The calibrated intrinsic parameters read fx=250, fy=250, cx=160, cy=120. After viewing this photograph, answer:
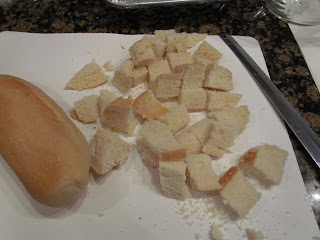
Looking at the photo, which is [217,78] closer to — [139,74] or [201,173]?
[139,74]

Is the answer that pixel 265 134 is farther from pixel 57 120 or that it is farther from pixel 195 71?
pixel 57 120

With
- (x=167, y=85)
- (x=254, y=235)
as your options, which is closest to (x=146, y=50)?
(x=167, y=85)

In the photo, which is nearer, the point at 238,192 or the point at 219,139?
the point at 238,192

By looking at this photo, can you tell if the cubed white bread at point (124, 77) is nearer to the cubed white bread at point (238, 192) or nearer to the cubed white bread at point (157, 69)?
the cubed white bread at point (157, 69)

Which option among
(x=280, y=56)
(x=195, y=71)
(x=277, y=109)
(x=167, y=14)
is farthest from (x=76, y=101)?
(x=280, y=56)

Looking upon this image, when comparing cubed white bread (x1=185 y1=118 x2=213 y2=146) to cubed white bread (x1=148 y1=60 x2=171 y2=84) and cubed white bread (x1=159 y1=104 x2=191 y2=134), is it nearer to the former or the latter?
cubed white bread (x1=159 y1=104 x2=191 y2=134)
